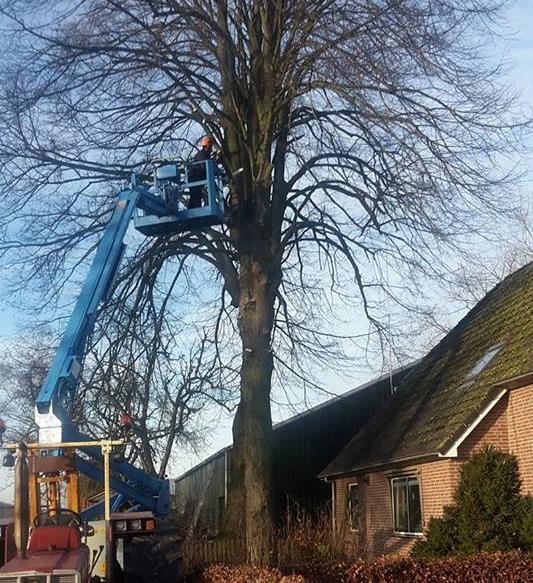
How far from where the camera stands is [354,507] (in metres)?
25.1

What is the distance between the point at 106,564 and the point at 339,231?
31.0 feet

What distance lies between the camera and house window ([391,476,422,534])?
20.0 m

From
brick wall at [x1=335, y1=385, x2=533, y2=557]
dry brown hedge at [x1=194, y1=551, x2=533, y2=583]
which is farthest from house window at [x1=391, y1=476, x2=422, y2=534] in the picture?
dry brown hedge at [x1=194, y1=551, x2=533, y2=583]

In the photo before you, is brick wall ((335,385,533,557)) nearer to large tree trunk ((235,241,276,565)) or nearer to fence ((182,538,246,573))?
fence ((182,538,246,573))

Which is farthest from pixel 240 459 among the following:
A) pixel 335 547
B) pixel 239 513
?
pixel 335 547

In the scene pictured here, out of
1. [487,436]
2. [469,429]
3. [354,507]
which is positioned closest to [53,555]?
[469,429]

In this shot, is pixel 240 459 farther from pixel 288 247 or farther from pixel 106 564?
pixel 106 564

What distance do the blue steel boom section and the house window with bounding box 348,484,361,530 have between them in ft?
33.6

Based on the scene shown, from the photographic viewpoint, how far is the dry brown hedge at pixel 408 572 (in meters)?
12.4

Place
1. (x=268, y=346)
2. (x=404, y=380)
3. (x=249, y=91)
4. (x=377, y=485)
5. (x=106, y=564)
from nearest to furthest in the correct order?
1. (x=106, y=564)
2. (x=268, y=346)
3. (x=249, y=91)
4. (x=377, y=485)
5. (x=404, y=380)

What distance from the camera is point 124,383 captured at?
1741 centimetres

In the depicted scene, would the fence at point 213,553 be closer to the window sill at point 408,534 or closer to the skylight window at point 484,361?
the window sill at point 408,534

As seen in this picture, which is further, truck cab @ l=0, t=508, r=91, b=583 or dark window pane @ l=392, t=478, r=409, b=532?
dark window pane @ l=392, t=478, r=409, b=532

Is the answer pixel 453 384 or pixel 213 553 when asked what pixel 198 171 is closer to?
pixel 213 553
